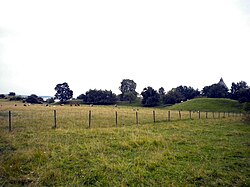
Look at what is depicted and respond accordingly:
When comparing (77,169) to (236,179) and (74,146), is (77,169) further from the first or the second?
(236,179)

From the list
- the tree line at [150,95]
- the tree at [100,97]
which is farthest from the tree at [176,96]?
the tree at [100,97]

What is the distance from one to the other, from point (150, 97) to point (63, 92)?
60.4m

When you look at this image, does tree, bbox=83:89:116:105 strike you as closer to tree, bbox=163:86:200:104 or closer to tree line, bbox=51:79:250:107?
tree line, bbox=51:79:250:107

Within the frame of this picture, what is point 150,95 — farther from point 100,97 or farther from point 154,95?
point 100,97

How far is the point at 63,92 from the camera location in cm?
12719

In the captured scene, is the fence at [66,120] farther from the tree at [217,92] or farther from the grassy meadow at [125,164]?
the tree at [217,92]

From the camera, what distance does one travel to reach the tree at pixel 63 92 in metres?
126

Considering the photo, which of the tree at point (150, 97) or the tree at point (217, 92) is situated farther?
the tree at point (217, 92)

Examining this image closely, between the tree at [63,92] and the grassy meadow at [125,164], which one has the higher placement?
the tree at [63,92]

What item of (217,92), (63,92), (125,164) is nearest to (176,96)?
(217,92)

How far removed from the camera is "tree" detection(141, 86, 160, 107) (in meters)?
99.1

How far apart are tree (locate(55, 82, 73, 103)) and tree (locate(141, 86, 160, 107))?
51.9 meters

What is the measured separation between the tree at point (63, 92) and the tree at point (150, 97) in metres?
51.9

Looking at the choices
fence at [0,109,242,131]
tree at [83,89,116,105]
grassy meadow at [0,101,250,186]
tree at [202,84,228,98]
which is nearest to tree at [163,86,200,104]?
tree at [202,84,228,98]
